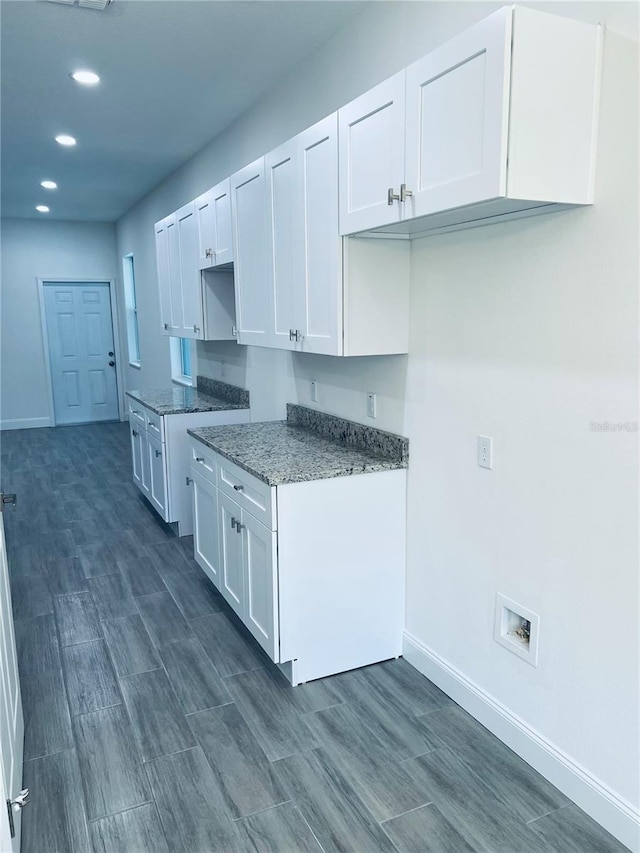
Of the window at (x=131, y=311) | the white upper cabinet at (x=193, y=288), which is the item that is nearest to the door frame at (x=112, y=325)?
the window at (x=131, y=311)

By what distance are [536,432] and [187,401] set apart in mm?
3088

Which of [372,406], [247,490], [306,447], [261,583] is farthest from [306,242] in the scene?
[261,583]

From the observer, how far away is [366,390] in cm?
284

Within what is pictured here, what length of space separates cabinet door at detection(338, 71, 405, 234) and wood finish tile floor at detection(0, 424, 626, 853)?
183 centimetres

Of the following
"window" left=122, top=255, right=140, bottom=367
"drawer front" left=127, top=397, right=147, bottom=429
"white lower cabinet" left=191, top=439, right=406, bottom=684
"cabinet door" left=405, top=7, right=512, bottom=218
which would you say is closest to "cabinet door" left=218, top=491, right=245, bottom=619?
"white lower cabinet" left=191, top=439, right=406, bottom=684

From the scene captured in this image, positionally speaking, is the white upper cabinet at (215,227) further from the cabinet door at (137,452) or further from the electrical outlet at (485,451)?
the electrical outlet at (485,451)

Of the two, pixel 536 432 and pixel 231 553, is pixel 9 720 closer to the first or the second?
pixel 231 553

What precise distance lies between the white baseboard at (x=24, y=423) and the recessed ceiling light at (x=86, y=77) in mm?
5974

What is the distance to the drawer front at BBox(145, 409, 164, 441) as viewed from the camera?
4.11 metres

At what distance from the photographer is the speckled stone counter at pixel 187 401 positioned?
415 cm

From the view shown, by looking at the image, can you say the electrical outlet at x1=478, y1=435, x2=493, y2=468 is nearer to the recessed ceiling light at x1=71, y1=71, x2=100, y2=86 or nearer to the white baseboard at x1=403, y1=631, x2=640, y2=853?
the white baseboard at x1=403, y1=631, x2=640, y2=853

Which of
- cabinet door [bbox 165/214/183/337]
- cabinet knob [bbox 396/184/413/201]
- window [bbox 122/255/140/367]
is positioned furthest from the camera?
window [bbox 122/255/140/367]

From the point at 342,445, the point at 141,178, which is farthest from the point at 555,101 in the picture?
the point at 141,178

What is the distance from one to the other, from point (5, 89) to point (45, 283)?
5.26 metres
